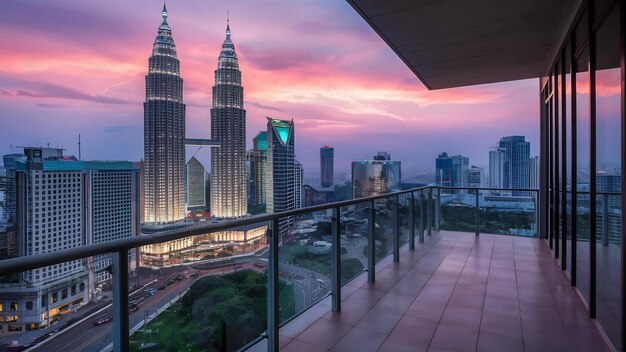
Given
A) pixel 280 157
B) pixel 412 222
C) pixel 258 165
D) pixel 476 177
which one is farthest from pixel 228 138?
pixel 412 222

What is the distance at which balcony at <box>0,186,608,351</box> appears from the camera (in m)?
1.42

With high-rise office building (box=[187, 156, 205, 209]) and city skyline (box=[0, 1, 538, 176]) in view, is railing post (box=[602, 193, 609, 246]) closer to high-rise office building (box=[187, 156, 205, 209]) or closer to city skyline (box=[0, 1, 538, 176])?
city skyline (box=[0, 1, 538, 176])

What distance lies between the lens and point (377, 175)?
7301 millimetres

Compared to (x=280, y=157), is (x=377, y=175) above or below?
below

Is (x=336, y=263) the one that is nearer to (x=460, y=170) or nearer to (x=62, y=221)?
(x=460, y=170)

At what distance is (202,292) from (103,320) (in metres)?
0.59

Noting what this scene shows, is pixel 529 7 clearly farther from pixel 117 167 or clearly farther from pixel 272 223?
pixel 117 167

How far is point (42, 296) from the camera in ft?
3.54

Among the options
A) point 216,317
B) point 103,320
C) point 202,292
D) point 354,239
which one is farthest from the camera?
point 354,239

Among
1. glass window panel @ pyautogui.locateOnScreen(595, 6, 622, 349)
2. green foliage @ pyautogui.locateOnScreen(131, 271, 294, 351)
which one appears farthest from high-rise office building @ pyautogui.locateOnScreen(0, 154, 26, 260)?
glass window panel @ pyautogui.locateOnScreen(595, 6, 622, 349)

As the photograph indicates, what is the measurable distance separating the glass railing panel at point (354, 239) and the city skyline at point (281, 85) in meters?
3.17

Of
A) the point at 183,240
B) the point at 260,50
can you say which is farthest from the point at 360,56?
the point at 183,240

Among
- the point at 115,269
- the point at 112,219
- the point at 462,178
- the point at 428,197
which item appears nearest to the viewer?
the point at 115,269

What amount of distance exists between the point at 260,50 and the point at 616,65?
621 inches
